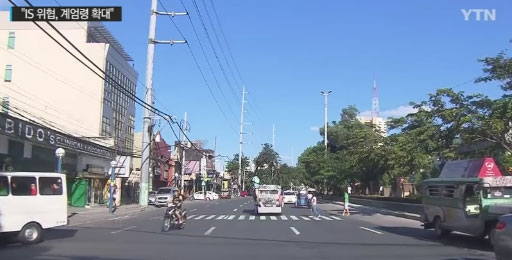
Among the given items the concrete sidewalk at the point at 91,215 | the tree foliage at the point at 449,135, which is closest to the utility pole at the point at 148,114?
the concrete sidewalk at the point at 91,215

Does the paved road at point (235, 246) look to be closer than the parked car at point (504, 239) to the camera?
No

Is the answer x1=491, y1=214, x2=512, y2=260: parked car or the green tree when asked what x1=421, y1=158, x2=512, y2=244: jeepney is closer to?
x1=491, y1=214, x2=512, y2=260: parked car

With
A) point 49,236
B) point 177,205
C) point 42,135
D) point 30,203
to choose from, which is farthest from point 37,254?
point 42,135

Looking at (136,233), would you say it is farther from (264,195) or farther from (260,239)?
(264,195)

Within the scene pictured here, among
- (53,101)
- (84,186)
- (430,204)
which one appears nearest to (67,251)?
(430,204)

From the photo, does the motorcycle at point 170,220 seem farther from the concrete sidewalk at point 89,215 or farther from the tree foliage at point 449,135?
the tree foliage at point 449,135

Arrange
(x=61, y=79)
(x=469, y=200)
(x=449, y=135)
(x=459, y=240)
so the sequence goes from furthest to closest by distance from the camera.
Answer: (x=61, y=79) < (x=449, y=135) < (x=459, y=240) < (x=469, y=200)

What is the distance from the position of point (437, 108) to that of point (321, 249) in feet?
55.9

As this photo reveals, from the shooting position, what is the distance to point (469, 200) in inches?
745

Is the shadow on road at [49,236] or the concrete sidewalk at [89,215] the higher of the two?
the shadow on road at [49,236]

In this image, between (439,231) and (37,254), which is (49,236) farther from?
(439,231)

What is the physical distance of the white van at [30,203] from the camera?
Result: 55.2 ft

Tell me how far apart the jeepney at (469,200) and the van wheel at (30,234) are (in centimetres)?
1372

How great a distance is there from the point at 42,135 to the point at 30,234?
56.0ft
